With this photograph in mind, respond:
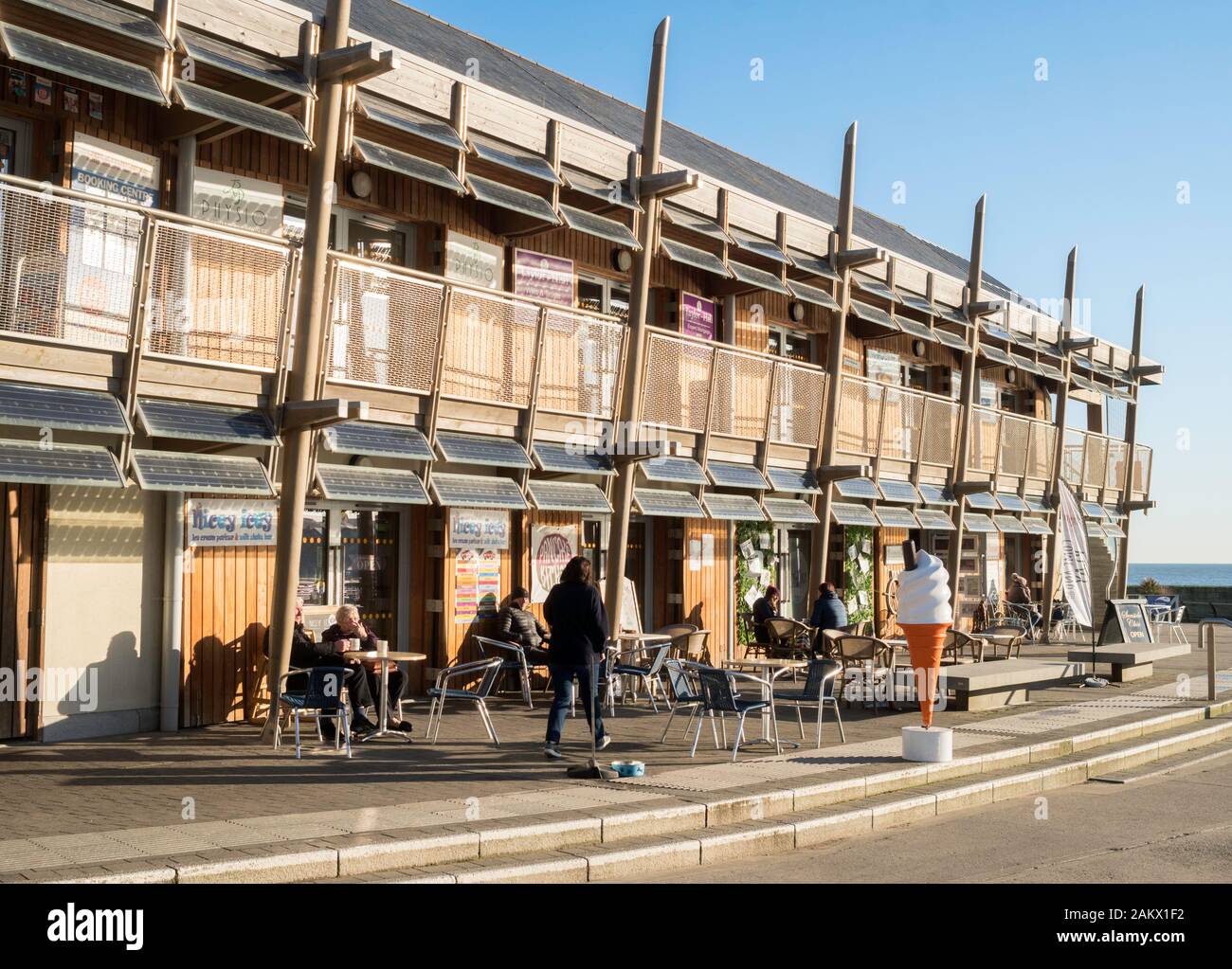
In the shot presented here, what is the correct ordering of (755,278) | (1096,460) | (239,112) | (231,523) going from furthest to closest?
(1096,460) → (755,278) → (231,523) → (239,112)

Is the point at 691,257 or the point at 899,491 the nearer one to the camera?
the point at 691,257

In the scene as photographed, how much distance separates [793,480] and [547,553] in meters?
4.84

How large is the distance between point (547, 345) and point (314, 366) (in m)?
3.94

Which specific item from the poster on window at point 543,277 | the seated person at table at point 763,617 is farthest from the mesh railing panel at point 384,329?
the seated person at table at point 763,617

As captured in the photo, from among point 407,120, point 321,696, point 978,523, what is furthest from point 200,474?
point 978,523

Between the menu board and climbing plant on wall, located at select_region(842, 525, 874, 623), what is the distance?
14.3 feet

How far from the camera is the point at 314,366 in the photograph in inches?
453

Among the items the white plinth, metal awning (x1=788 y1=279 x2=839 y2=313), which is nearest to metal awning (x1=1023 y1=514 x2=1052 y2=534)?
metal awning (x1=788 y1=279 x2=839 y2=313)

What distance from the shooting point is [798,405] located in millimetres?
19344

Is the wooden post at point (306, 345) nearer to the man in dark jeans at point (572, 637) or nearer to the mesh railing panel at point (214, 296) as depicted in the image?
the mesh railing panel at point (214, 296)

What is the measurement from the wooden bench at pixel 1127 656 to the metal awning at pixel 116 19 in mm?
14616

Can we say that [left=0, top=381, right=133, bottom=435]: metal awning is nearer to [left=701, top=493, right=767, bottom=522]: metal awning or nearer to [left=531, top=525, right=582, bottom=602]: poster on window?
[left=531, top=525, right=582, bottom=602]: poster on window

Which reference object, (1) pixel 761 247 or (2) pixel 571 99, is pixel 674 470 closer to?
(1) pixel 761 247
